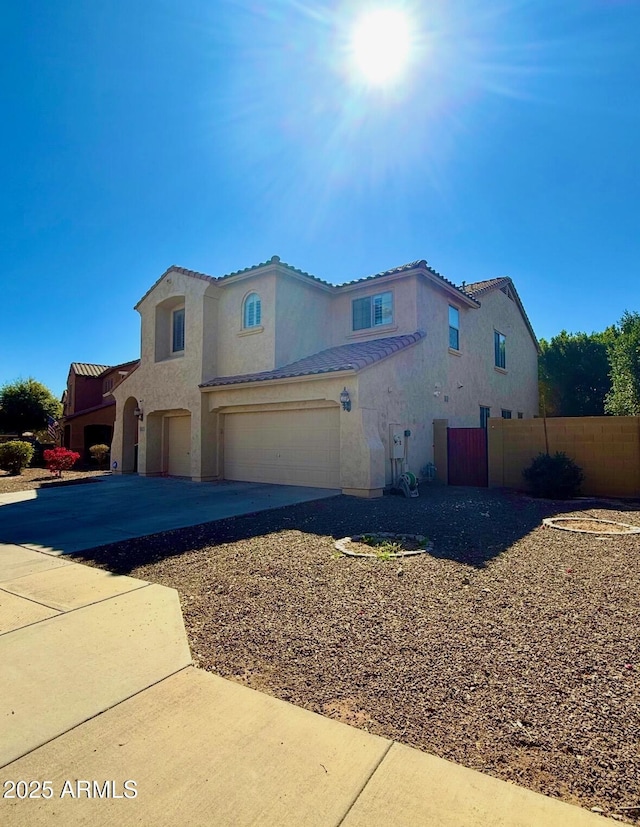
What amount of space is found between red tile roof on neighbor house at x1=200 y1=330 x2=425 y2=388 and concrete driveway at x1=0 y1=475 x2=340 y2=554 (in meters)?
3.48

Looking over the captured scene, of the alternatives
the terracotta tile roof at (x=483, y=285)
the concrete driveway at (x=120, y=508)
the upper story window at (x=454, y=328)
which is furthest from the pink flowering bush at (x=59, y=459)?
the terracotta tile roof at (x=483, y=285)

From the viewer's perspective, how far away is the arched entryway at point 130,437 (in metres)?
20.7

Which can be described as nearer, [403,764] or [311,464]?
[403,764]

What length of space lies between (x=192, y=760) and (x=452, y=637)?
239cm

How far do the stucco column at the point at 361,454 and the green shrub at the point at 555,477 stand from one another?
175 inches

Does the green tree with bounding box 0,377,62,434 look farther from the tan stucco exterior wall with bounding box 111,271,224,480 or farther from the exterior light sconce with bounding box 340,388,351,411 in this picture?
the exterior light sconce with bounding box 340,388,351,411

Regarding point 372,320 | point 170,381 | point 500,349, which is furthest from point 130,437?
point 500,349

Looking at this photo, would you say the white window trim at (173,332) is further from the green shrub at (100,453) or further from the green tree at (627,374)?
the green tree at (627,374)

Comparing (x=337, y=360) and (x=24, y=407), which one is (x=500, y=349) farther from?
(x=24, y=407)

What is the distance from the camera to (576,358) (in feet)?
103

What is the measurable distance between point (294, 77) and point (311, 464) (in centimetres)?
979

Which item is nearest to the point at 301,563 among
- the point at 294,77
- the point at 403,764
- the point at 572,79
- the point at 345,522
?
the point at 345,522

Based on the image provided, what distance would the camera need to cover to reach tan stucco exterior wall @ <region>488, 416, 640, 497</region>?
13.3 metres

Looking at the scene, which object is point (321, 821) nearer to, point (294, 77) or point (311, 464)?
point (294, 77)
